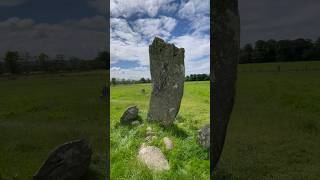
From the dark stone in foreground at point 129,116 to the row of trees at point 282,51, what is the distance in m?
4.36

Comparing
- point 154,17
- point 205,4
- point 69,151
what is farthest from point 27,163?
point 205,4

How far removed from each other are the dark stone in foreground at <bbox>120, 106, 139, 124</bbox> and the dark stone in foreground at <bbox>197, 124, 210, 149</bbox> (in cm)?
183

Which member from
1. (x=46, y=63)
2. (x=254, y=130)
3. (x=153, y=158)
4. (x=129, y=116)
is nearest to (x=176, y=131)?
(x=129, y=116)

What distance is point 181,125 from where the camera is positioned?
1163cm

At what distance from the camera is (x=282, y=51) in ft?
47.4

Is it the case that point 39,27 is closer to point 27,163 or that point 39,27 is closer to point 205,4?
point 27,163

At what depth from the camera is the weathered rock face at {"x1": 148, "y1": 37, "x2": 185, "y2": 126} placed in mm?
11227

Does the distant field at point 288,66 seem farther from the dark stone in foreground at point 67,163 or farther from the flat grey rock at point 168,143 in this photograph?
the dark stone in foreground at point 67,163

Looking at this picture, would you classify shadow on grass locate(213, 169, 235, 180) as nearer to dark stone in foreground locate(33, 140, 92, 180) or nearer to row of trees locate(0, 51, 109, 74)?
dark stone in foreground locate(33, 140, 92, 180)

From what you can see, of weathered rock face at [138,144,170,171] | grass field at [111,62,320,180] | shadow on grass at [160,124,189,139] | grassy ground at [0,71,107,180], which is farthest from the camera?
shadow on grass at [160,124,189,139]

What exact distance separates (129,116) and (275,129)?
4416 mm

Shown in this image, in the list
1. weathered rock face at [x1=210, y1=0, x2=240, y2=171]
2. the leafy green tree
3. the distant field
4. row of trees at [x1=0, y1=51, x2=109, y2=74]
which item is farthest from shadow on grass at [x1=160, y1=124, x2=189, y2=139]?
the distant field

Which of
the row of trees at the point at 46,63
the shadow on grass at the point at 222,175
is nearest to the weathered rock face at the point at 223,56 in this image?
the shadow on grass at the point at 222,175

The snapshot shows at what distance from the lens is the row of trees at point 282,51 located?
14.2 metres
